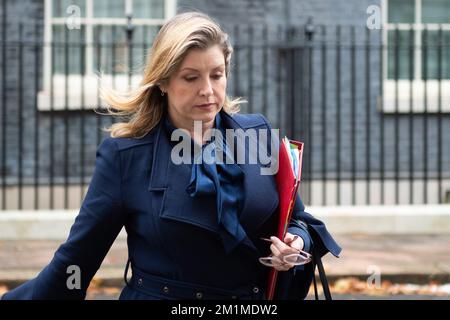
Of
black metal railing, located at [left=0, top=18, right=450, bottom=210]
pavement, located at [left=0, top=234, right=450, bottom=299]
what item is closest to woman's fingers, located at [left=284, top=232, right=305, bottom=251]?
pavement, located at [left=0, top=234, right=450, bottom=299]

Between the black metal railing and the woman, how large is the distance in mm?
8144

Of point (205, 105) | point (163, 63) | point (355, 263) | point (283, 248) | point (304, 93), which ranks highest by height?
point (304, 93)

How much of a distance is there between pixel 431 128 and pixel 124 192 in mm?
9797

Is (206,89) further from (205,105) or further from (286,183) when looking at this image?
(286,183)

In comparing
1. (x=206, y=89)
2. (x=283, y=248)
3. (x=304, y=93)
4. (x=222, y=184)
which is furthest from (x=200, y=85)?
(x=304, y=93)

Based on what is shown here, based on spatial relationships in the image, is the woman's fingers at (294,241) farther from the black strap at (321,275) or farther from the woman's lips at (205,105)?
the woman's lips at (205,105)

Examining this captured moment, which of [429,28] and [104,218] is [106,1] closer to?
[429,28]

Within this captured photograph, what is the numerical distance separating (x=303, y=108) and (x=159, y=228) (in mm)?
8742

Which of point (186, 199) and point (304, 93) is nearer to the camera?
point (186, 199)

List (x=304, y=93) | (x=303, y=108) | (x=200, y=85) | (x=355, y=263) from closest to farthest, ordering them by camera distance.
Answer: (x=200, y=85) → (x=355, y=263) → (x=303, y=108) → (x=304, y=93)

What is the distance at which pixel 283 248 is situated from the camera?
9.16 ft

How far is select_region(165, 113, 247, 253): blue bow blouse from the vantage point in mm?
2816

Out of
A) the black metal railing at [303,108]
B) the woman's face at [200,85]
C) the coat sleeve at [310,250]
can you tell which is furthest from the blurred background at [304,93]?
the woman's face at [200,85]

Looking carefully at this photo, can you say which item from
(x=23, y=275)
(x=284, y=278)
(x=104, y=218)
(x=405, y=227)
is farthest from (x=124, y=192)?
(x=405, y=227)
